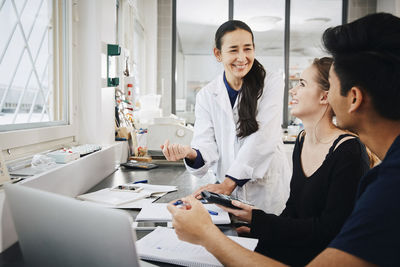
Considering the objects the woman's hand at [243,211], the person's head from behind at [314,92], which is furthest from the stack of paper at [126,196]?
the person's head from behind at [314,92]

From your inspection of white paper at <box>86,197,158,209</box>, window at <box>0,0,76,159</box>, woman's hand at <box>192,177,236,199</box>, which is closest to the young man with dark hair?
white paper at <box>86,197,158,209</box>

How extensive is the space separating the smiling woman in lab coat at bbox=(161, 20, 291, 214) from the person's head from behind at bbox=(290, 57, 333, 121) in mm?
414

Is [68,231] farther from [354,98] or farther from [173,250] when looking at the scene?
[354,98]

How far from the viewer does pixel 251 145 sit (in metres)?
1.72

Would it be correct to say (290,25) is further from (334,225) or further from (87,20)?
(334,225)

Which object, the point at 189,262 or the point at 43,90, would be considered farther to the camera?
the point at 43,90

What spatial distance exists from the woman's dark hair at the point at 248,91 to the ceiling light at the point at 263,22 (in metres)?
3.88

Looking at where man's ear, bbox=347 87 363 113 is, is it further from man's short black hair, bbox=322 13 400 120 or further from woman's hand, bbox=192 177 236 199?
woman's hand, bbox=192 177 236 199

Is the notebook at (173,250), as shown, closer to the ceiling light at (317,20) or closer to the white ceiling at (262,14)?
the white ceiling at (262,14)

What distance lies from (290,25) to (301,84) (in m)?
4.42

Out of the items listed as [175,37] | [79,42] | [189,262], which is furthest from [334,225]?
[175,37]

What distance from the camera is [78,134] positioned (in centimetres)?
210

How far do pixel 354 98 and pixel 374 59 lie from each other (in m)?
0.09

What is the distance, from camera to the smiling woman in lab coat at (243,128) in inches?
67.8
